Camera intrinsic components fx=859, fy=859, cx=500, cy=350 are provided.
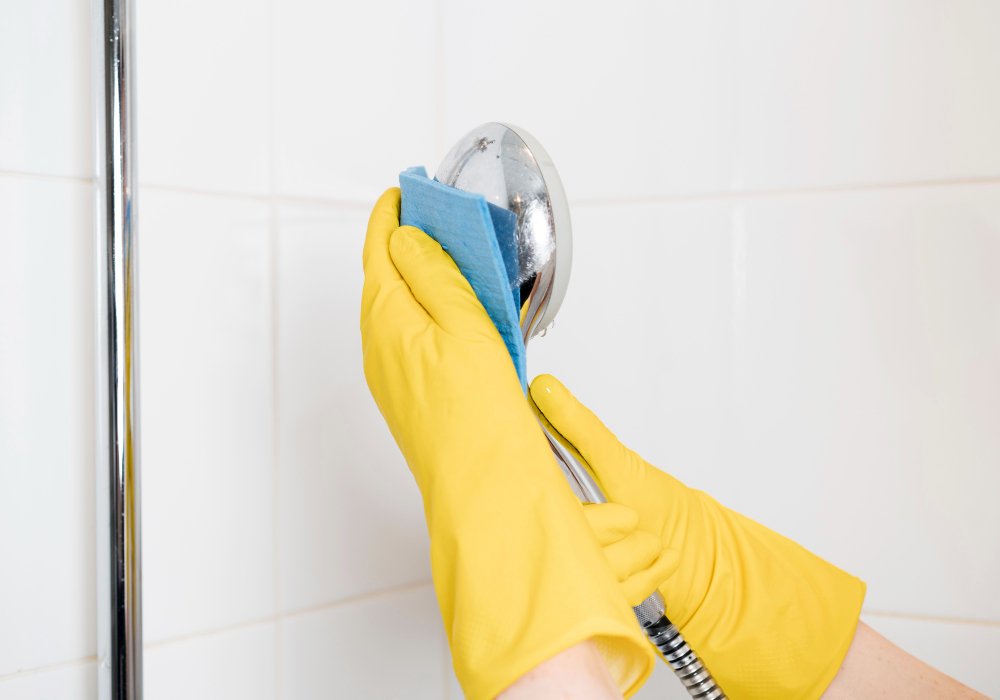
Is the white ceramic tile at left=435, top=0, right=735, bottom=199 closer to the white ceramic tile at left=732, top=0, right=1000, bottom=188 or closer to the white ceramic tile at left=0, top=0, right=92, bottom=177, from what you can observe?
the white ceramic tile at left=732, top=0, right=1000, bottom=188

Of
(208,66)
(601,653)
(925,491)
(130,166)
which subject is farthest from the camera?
(925,491)

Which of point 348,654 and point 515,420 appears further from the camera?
point 348,654

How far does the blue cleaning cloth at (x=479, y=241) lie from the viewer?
510mm

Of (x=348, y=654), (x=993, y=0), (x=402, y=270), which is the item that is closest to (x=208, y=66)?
(x=402, y=270)

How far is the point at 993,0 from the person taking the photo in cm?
76

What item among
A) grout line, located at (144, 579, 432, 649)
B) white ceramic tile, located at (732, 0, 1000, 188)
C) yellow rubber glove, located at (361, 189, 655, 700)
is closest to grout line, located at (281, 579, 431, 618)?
grout line, located at (144, 579, 432, 649)

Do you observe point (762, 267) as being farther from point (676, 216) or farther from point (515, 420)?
point (515, 420)

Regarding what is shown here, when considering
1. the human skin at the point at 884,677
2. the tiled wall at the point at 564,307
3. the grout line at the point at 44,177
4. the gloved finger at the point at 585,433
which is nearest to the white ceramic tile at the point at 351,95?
the tiled wall at the point at 564,307

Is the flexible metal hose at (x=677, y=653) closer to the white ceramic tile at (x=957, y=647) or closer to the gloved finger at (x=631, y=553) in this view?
the gloved finger at (x=631, y=553)

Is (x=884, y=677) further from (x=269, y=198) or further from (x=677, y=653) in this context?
(x=269, y=198)

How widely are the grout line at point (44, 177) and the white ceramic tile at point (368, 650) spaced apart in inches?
15.1

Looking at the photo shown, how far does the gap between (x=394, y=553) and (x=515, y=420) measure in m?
0.36

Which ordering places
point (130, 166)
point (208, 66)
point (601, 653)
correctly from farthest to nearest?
point (208, 66) → point (130, 166) → point (601, 653)

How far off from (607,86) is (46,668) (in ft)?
2.27
